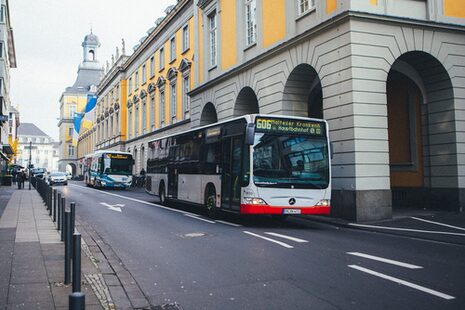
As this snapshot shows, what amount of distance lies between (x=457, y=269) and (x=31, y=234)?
28.3 feet

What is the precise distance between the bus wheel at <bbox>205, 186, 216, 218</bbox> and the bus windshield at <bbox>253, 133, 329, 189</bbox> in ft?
9.42

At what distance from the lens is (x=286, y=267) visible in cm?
717

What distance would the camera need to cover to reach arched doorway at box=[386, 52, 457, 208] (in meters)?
16.1

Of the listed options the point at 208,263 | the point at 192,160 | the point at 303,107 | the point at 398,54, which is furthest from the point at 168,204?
the point at 208,263

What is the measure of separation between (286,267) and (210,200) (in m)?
7.95

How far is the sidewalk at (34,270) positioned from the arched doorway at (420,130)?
12.9 m

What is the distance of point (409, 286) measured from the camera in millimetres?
5984

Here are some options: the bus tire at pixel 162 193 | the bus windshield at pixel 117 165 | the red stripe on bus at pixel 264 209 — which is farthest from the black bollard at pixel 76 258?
the bus windshield at pixel 117 165

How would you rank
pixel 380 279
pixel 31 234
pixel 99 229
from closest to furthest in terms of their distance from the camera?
1. pixel 380 279
2. pixel 31 234
3. pixel 99 229

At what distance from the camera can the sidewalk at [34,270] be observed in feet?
16.9

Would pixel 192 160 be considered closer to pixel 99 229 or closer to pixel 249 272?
pixel 99 229

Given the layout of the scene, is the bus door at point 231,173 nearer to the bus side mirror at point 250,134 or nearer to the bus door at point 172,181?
the bus side mirror at point 250,134

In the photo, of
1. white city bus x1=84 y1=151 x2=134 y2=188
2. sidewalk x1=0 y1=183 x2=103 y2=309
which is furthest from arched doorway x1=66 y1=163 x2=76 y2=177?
sidewalk x1=0 y1=183 x2=103 y2=309

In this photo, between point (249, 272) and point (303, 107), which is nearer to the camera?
point (249, 272)
